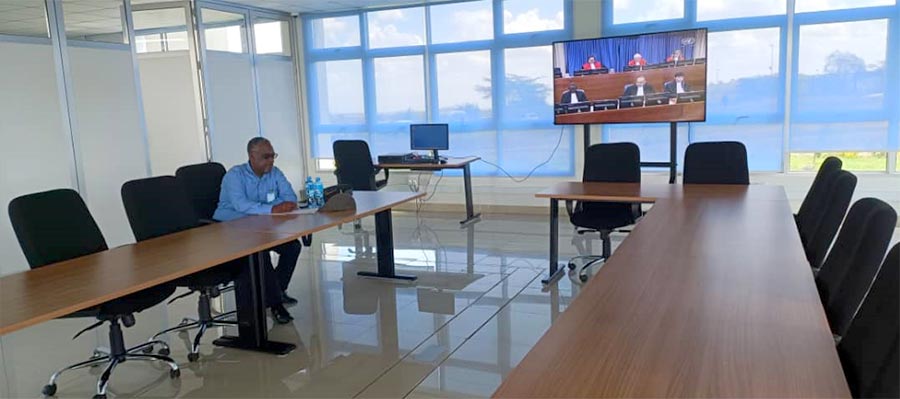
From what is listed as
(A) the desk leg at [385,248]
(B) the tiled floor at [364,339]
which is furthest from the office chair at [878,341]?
(A) the desk leg at [385,248]

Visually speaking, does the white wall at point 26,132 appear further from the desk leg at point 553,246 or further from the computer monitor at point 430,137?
the desk leg at point 553,246

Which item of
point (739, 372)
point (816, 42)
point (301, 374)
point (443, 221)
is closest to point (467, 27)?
point (443, 221)

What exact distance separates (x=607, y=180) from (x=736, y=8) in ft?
10.1

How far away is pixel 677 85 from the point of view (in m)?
6.46

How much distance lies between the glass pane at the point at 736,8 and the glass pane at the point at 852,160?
1537 millimetres

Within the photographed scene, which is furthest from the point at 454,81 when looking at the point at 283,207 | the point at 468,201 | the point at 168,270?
the point at 168,270

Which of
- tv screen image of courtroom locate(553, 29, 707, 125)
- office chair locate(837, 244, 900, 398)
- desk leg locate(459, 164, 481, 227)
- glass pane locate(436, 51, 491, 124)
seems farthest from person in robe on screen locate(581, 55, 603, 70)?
office chair locate(837, 244, 900, 398)

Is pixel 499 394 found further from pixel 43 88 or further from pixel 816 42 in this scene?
pixel 816 42

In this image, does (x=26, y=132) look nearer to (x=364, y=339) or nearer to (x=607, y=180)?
(x=364, y=339)

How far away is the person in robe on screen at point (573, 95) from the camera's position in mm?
6942

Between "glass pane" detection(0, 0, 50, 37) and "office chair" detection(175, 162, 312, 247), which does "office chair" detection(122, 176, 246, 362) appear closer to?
"office chair" detection(175, 162, 312, 247)

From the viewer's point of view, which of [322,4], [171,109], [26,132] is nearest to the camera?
[26,132]

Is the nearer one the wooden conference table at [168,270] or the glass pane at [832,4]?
the wooden conference table at [168,270]

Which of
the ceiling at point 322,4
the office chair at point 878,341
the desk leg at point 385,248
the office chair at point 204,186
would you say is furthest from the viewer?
the ceiling at point 322,4
